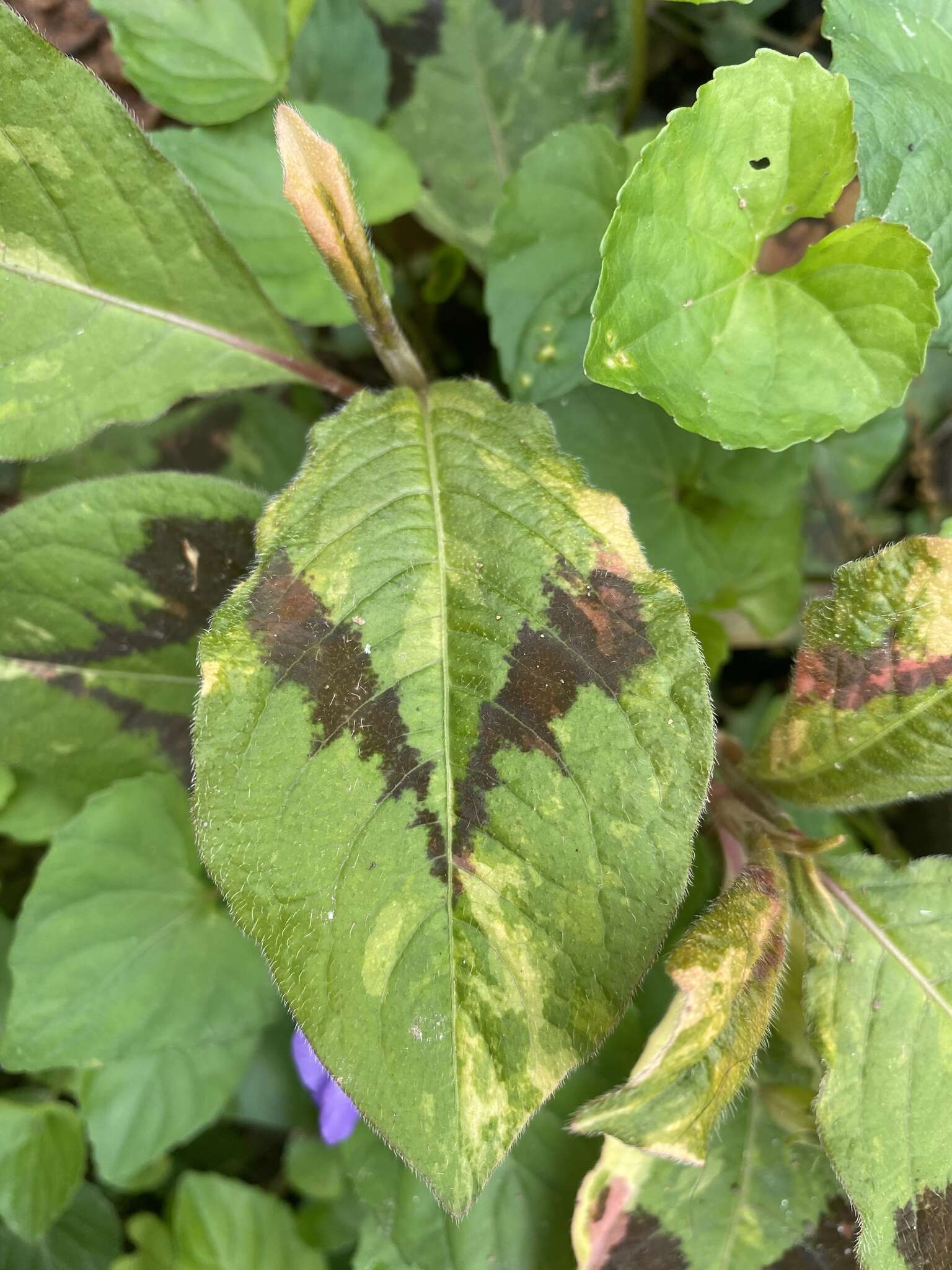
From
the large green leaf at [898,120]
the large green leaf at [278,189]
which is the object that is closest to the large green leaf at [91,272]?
the large green leaf at [278,189]

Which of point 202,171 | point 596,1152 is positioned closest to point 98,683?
point 202,171

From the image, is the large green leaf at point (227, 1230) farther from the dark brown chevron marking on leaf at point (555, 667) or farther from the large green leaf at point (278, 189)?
the large green leaf at point (278, 189)

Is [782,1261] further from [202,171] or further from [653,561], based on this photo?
[202,171]

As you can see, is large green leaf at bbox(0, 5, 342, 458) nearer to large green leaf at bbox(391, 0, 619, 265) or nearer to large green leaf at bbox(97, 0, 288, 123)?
large green leaf at bbox(97, 0, 288, 123)

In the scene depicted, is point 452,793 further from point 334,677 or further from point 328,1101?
point 328,1101

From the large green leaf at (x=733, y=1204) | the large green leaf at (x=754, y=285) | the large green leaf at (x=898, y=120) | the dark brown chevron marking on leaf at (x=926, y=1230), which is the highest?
the large green leaf at (x=898, y=120)

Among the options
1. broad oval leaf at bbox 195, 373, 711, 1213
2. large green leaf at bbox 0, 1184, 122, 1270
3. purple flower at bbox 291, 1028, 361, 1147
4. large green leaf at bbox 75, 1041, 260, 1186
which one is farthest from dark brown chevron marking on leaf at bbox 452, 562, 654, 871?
large green leaf at bbox 0, 1184, 122, 1270
